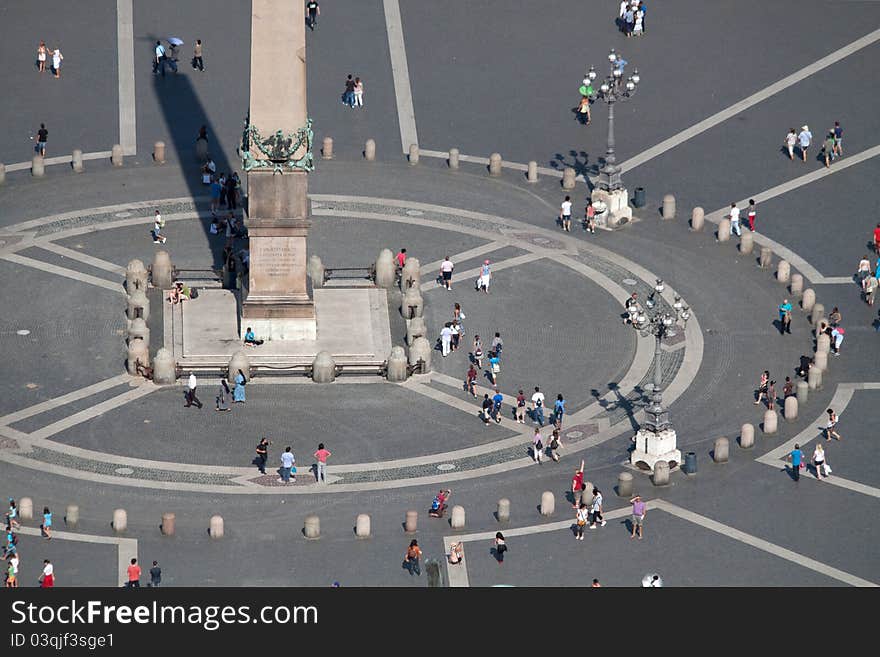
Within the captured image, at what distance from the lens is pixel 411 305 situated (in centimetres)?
9294

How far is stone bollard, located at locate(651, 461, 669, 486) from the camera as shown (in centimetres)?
8238

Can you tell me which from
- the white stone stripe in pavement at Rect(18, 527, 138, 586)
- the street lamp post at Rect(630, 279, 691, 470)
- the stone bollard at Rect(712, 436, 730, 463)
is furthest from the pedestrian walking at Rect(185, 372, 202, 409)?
the stone bollard at Rect(712, 436, 730, 463)

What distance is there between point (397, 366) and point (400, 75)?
27827 mm

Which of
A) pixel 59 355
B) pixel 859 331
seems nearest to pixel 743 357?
pixel 859 331

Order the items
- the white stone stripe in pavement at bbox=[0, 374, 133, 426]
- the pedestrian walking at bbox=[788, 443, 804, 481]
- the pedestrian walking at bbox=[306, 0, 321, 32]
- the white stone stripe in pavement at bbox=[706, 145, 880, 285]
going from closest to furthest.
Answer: the pedestrian walking at bbox=[788, 443, 804, 481], the white stone stripe in pavement at bbox=[0, 374, 133, 426], the white stone stripe in pavement at bbox=[706, 145, 880, 285], the pedestrian walking at bbox=[306, 0, 321, 32]

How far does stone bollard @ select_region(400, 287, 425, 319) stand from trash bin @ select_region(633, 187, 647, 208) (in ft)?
47.4

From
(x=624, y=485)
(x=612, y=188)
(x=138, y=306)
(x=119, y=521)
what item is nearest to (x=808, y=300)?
(x=612, y=188)

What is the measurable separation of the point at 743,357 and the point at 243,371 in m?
18.4

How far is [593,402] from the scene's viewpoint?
8850cm

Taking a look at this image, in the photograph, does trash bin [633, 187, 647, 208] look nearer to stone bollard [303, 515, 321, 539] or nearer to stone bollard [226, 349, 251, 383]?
stone bollard [226, 349, 251, 383]

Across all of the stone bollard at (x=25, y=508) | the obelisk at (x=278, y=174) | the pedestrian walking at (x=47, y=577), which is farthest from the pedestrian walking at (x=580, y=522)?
the stone bollard at (x=25, y=508)

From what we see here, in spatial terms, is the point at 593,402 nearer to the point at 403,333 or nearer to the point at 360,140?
the point at 403,333

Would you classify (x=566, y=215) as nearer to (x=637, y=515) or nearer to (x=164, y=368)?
(x=164, y=368)

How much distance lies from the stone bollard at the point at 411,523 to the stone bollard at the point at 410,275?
17.3 m
